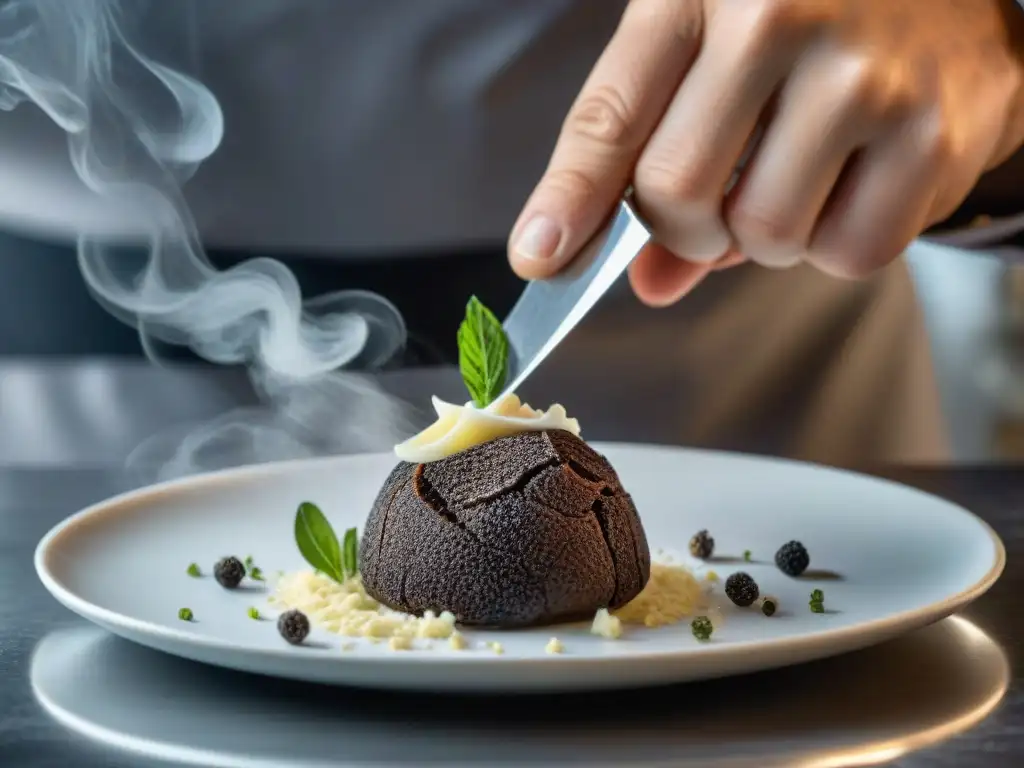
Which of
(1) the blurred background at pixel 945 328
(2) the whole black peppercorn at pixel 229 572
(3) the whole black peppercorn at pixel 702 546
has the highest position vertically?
(2) the whole black peppercorn at pixel 229 572

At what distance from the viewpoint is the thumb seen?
1.43 m

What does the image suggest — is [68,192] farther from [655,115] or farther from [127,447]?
[655,115]

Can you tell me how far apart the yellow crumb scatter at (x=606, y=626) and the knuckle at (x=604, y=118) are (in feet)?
1.71

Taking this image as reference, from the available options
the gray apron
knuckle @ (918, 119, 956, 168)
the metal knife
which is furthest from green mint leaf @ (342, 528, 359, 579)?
the gray apron

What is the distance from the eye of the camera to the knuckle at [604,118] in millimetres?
1458

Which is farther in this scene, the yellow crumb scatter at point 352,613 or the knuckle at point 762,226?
the knuckle at point 762,226

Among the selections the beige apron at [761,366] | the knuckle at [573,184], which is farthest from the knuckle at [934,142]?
the beige apron at [761,366]

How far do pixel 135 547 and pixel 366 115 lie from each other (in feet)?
3.65

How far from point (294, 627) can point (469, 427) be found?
0.33m

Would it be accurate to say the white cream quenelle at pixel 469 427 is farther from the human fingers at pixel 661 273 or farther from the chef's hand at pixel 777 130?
the human fingers at pixel 661 273

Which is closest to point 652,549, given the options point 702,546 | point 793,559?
point 702,546

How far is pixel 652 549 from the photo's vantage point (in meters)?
1.68

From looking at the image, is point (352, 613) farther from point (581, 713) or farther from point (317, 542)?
point (581, 713)

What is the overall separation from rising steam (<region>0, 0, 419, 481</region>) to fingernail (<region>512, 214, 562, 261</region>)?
89cm
